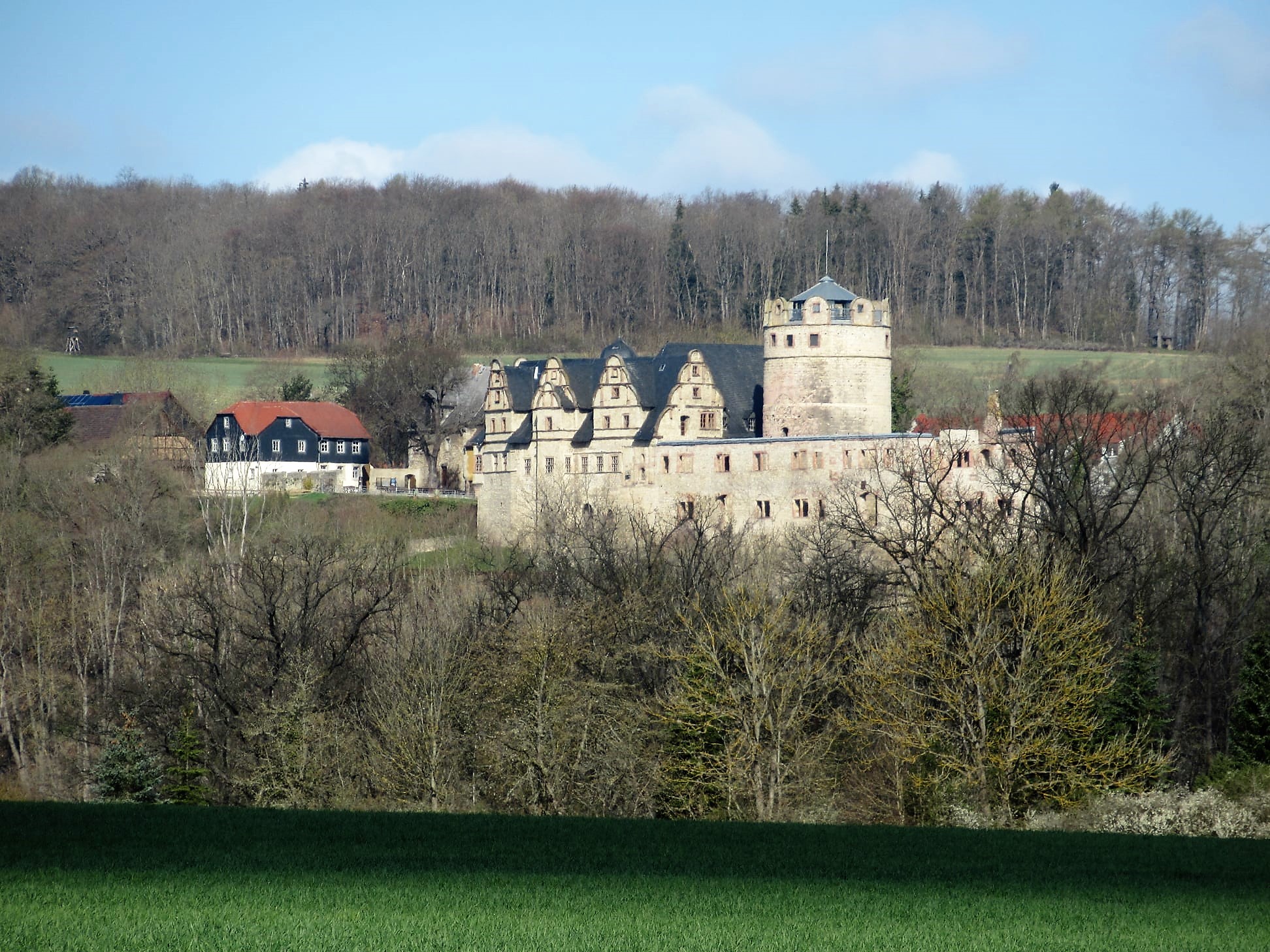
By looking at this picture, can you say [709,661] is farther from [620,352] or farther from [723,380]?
[620,352]

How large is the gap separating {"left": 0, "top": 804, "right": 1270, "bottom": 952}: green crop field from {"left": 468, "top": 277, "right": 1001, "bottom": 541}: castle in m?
36.7

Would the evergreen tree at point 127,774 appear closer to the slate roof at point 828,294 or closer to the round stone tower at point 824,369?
the round stone tower at point 824,369

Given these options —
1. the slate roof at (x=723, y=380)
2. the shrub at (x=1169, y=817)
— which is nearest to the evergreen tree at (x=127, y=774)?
the shrub at (x=1169, y=817)

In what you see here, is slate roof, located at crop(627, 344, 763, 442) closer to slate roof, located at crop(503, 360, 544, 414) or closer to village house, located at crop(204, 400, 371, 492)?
slate roof, located at crop(503, 360, 544, 414)

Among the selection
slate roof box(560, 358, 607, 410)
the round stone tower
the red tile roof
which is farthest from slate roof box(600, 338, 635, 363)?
the red tile roof

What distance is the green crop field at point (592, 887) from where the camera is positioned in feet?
51.5

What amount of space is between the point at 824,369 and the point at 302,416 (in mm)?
32815

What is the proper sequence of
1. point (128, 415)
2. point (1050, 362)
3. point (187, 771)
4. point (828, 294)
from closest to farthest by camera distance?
point (187, 771) < point (828, 294) < point (128, 415) < point (1050, 362)

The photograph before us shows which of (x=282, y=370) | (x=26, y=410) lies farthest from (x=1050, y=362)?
(x=26, y=410)

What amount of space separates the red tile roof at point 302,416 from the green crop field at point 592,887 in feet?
213

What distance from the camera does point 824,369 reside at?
63969mm

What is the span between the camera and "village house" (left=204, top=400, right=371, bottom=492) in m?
84.2

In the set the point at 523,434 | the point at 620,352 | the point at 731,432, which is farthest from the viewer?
the point at 523,434

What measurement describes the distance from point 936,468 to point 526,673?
24.5 m
